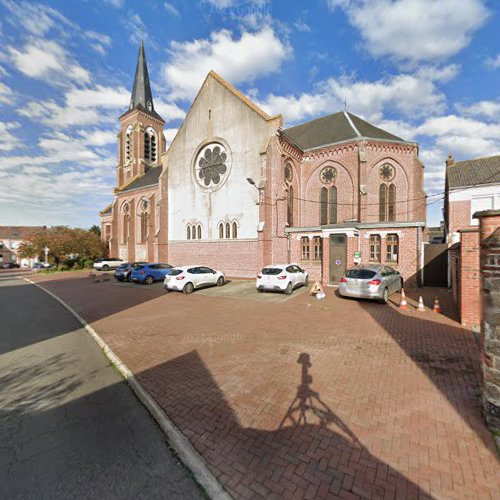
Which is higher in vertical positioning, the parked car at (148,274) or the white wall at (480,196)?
the white wall at (480,196)

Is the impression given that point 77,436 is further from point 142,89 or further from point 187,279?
point 142,89

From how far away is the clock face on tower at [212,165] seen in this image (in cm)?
2020

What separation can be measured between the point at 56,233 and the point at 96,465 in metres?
35.2

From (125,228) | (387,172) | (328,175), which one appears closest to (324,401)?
(328,175)

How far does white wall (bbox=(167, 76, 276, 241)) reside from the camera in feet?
61.1

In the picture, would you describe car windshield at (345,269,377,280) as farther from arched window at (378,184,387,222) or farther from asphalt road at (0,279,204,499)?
arched window at (378,184,387,222)

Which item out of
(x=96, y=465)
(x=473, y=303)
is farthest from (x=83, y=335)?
(x=473, y=303)

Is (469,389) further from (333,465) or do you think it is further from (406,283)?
(406,283)

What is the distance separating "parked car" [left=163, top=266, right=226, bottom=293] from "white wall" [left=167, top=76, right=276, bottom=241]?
5.33 m

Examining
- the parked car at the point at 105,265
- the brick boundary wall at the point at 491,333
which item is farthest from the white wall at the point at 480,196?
the parked car at the point at 105,265

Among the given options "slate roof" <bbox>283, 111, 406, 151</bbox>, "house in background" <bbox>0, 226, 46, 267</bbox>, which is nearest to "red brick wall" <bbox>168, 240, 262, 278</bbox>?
"slate roof" <bbox>283, 111, 406, 151</bbox>

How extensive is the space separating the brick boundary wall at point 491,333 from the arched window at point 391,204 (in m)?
19.4

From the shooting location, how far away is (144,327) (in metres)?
7.60

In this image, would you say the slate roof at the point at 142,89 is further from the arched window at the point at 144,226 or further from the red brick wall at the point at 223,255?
the red brick wall at the point at 223,255
